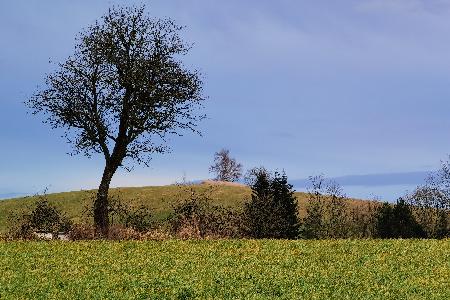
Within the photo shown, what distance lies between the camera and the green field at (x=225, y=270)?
16766 millimetres

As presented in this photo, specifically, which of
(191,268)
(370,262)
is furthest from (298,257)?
(191,268)

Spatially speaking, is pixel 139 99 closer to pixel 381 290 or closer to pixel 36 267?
pixel 36 267

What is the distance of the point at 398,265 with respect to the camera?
2253 centimetres

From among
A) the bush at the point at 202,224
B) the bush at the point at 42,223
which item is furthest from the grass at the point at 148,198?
the bush at the point at 202,224

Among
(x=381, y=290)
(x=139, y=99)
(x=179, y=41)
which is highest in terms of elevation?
(x=179, y=41)

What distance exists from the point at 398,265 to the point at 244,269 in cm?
572

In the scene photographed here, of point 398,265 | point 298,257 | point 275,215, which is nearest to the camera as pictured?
point 398,265

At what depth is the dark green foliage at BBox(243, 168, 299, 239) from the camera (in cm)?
4088

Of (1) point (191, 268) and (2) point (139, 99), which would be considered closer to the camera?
(1) point (191, 268)

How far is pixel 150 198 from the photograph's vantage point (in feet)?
293

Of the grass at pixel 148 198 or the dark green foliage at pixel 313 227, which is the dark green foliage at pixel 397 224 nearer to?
the dark green foliage at pixel 313 227

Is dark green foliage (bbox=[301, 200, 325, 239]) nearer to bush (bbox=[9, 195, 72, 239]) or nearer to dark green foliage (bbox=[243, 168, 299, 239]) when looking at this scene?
dark green foliage (bbox=[243, 168, 299, 239])

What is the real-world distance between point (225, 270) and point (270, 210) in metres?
22.8

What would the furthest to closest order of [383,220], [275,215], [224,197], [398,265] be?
[224,197] < [383,220] < [275,215] < [398,265]
